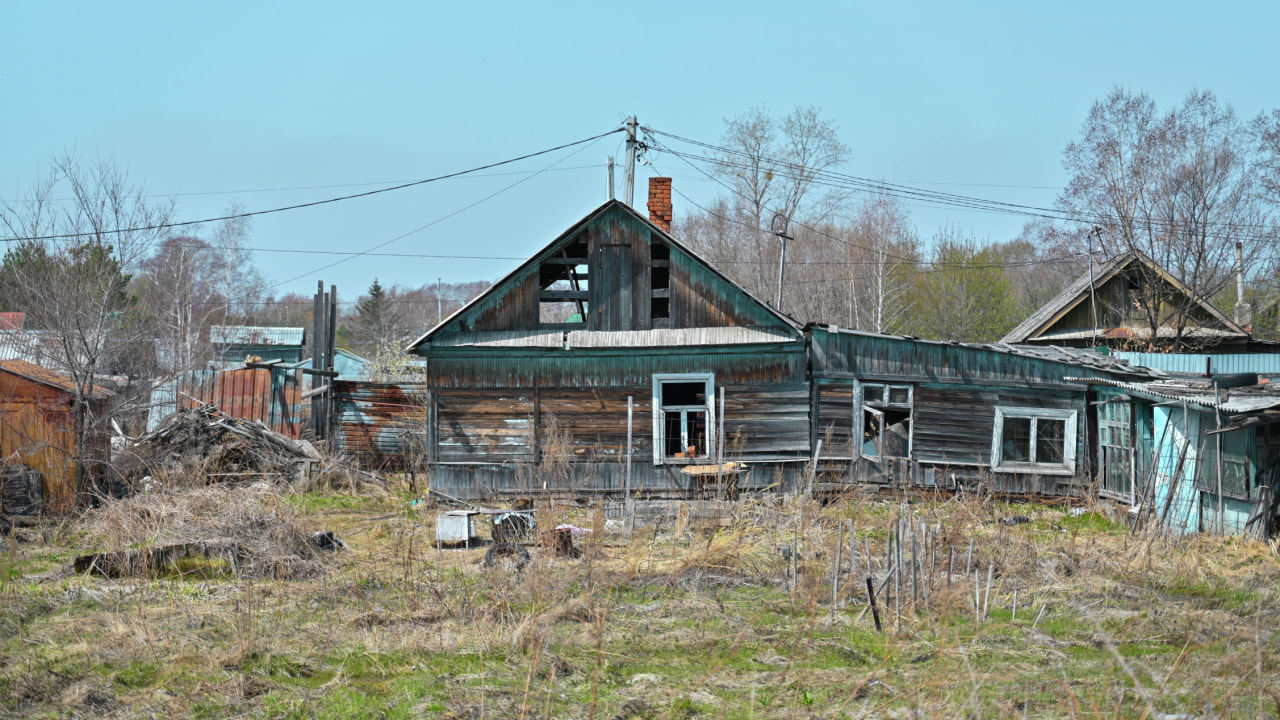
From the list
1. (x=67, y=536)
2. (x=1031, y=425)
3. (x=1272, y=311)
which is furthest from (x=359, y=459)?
(x=1272, y=311)

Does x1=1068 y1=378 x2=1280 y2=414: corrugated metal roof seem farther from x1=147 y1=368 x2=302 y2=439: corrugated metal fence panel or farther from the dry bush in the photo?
x1=147 y1=368 x2=302 y2=439: corrugated metal fence panel

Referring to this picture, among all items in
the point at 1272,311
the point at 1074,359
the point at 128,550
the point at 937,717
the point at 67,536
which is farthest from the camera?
the point at 1272,311

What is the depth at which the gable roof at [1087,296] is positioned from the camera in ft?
80.9

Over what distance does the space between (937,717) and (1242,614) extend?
5.38 metres

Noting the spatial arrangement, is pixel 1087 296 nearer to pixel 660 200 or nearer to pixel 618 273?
pixel 660 200

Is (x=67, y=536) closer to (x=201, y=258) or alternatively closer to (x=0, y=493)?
(x=0, y=493)

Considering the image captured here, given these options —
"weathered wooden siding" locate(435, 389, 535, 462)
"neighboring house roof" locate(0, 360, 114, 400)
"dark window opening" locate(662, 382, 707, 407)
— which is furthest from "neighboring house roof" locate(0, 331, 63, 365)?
"dark window opening" locate(662, 382, 707, 407)

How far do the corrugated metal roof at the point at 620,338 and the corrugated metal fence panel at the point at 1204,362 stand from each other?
9.93 metres

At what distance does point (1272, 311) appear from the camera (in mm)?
32594

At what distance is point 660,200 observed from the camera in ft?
62.1

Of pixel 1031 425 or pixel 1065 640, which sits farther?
pixel 1031 425

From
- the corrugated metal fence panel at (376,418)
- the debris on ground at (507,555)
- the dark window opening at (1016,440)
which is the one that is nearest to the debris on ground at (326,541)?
the debris on ground at (507,555)

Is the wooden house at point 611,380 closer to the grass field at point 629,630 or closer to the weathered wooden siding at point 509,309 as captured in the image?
the weathered wooden siding at point 509,309

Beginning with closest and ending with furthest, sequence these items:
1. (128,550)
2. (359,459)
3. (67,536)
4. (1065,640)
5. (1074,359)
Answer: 1. (1065,640)
2. (128,550)
3. (67,536)
4. (1074,359)
5. (359,459)
